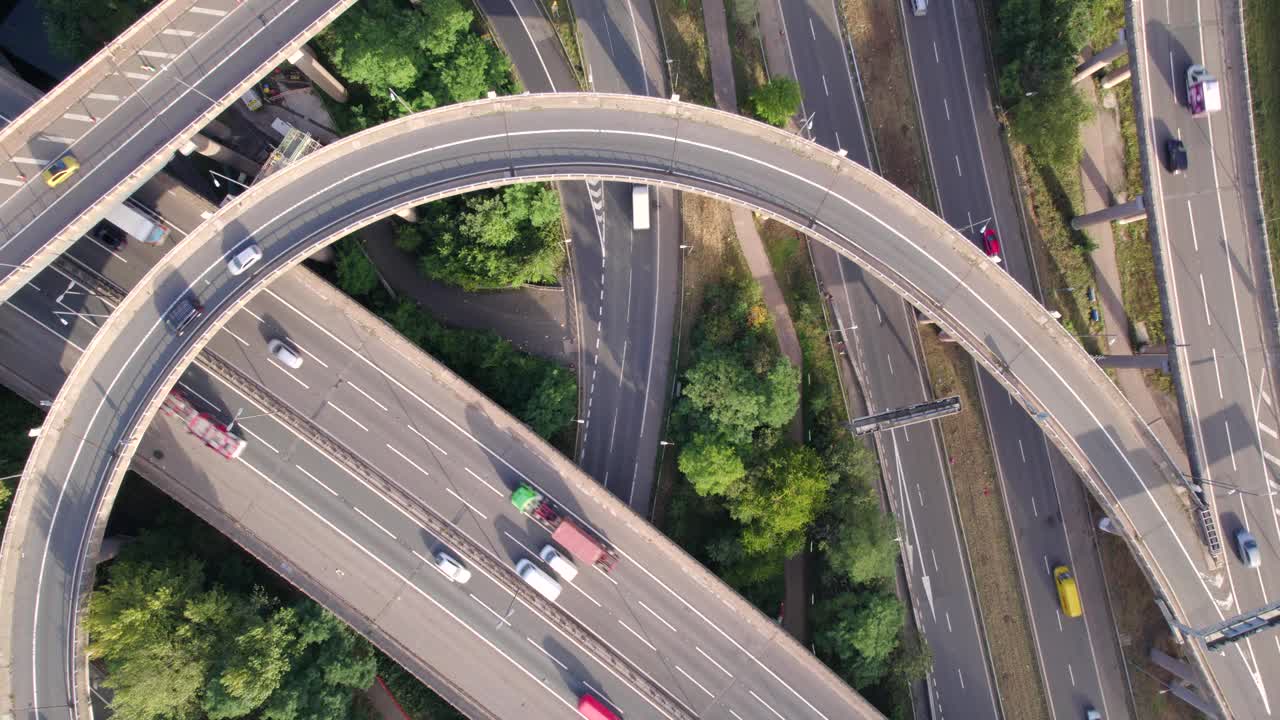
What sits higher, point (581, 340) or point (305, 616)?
point (581, 340)

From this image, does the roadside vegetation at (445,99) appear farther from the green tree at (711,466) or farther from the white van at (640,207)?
the green tree at (711,466)

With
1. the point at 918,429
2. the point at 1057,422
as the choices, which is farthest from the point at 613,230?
the point at 1057,422

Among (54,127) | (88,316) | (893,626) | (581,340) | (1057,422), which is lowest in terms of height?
(893,626)

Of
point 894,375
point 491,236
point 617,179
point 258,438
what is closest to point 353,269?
point 491,236

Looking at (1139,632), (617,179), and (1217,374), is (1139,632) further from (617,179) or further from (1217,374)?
(617,179)

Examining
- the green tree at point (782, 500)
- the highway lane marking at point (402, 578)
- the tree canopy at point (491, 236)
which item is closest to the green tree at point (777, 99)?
the tree canopy at point (491, 236)

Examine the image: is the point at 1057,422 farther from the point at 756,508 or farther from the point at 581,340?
the point at 581,340

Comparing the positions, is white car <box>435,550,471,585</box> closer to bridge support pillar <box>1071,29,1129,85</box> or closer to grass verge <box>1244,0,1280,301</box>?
bridge support pillar <box>1071,29,1129,85</box>
